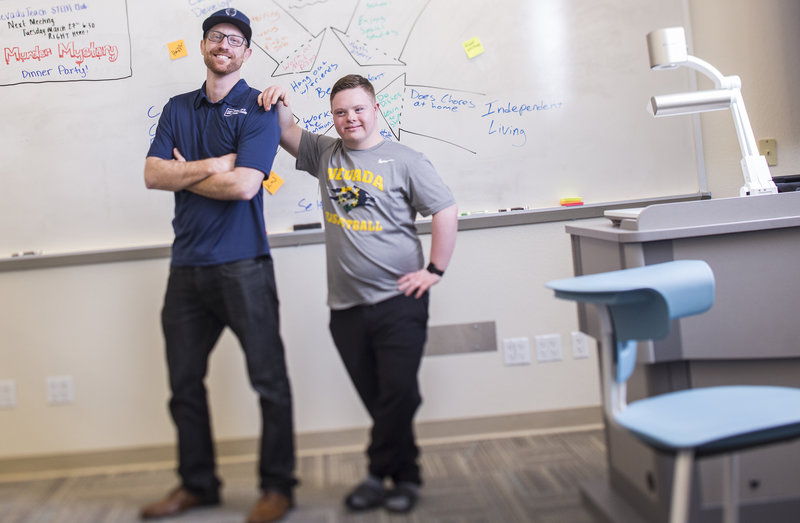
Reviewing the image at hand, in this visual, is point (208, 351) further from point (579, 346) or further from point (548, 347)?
point (579, 346)

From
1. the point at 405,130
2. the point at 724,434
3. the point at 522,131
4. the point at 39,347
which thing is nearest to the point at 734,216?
the point at 724,434

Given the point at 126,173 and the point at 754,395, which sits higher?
the point at 126,173

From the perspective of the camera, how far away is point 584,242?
6.87ft

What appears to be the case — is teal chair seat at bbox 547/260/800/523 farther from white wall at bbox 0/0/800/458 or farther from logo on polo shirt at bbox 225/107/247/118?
white wall at bbox 0/0/800/458

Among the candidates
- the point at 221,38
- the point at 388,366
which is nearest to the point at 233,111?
the point at 221,38

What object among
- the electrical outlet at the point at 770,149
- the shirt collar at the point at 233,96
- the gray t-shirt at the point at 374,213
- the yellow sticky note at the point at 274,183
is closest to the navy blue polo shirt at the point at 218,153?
the shirt collar at the point at 233,96

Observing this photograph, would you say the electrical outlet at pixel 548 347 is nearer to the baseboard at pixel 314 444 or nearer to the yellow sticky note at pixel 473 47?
the baseboard at pixel 314 444

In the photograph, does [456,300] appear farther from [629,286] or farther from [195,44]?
[629,286]

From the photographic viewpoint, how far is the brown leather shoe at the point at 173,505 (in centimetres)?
226

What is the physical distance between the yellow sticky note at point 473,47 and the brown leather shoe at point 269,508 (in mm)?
1820

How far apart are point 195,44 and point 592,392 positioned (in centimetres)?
216

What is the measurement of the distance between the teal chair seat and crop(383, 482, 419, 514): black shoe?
1074mm

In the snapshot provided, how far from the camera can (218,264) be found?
2189mm

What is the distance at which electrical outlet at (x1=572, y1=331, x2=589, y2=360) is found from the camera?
9.56ft
